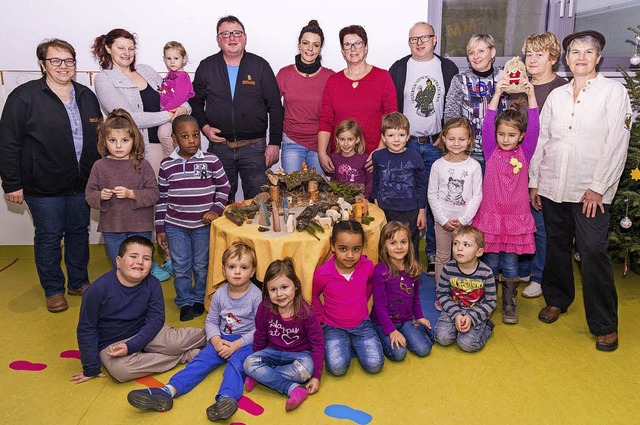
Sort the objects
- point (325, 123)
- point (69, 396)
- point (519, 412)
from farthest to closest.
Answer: point (325, 123) < point (69, 396) < point (519, 412)

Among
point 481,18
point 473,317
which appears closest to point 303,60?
point 481,18

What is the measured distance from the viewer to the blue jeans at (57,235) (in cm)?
466

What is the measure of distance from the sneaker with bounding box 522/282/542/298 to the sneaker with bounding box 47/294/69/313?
4137 mm

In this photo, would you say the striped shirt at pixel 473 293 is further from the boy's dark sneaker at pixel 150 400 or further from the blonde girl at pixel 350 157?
the boy's dark sneaker at pixel 150 400

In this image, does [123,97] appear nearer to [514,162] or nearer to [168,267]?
[168,267]

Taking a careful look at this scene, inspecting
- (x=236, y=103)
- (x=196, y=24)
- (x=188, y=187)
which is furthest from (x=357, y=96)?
(x=196, y=24)

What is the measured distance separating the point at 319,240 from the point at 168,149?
2.24m

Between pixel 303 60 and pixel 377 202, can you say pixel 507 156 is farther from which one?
pixel 303 60

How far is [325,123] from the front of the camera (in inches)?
202

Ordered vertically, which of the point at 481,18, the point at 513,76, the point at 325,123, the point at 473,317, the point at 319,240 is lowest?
the point at 473,317

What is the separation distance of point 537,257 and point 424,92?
6.08 feet


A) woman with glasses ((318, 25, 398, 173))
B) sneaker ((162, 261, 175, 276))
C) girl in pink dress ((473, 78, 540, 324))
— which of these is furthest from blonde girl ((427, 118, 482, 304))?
sneaker ((162, 261, 175, 276))

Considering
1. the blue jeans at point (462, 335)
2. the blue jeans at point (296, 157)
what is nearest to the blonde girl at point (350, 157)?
the blue jeans at point (296, 157)

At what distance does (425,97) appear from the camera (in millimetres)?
5078
